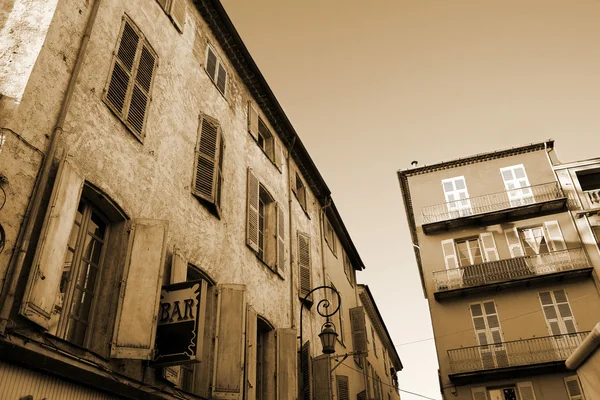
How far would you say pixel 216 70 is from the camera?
1186 cm

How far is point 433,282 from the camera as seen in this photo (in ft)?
76.4

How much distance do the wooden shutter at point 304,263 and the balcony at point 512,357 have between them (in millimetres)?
9705

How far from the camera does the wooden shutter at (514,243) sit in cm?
2262

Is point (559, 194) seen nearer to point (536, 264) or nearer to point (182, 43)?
point (536, 264)

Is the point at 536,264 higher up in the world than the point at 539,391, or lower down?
higher up

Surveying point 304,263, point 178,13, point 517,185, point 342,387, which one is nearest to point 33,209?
point 178,13

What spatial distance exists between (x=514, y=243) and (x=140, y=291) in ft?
67.0

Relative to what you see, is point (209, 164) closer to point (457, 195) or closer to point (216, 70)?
Result: point (216, 70)

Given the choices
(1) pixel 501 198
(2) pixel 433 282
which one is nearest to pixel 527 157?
(1) pixel 501 198

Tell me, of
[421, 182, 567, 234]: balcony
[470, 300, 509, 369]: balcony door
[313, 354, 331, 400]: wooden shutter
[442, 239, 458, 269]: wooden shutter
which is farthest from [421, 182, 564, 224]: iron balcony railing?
[313, 354, 331, 400]: wooden shutter

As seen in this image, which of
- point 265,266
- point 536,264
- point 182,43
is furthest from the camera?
point 536,264

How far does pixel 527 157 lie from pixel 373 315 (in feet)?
40.6

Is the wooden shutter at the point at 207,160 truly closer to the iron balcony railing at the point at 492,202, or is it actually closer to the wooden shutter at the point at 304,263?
the wooden shutter at the point at 304,263

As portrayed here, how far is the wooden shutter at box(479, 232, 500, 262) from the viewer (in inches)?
902
